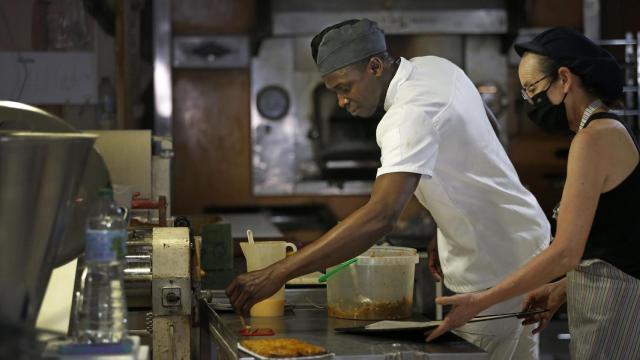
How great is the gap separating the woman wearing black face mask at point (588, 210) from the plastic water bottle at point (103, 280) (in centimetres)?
81

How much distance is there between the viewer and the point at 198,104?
7.90 meters

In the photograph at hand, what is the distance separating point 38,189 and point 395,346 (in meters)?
0.96

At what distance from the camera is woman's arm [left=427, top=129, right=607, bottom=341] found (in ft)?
7.53

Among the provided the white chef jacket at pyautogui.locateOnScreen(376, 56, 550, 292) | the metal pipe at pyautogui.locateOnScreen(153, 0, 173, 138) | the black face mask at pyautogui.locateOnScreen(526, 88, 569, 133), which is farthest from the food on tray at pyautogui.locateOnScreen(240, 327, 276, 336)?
the metal pipe at pyautogui.locateOnScreen(153, 0, 173, 138)

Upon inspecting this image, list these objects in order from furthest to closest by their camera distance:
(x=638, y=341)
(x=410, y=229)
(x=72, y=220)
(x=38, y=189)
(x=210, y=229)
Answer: (x=410, y=229), (x=210, y=229), (x=638, y=341), (x=72, y=220), (x=38, y=189)

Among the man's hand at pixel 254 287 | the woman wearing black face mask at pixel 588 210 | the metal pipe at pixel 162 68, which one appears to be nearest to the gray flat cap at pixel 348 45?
the woman wearing black face mask at pixel 588 210

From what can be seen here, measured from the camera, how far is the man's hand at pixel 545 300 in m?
2.76

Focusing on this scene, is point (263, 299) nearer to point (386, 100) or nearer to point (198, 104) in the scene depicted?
point (386, 100)

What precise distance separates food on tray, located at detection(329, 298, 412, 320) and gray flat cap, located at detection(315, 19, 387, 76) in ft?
2.25

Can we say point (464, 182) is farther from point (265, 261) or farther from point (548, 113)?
point (265, 261)

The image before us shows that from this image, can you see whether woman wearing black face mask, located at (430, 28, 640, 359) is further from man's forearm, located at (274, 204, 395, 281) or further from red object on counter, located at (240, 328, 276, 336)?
red object on counter, located at (240, 328, 276, 336)

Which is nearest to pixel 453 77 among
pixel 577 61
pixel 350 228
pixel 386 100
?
pixel 386 100

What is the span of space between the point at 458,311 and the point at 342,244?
348 mm

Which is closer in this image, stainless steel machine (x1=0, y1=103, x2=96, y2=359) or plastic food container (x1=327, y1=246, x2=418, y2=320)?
stainless steel machine (x1=0, y1=103, x2=96, y2=359)
